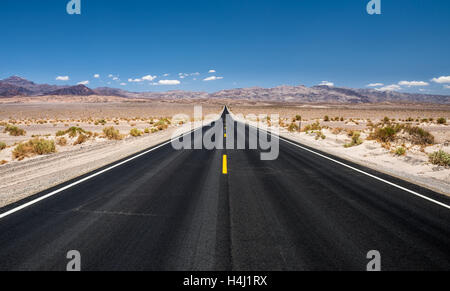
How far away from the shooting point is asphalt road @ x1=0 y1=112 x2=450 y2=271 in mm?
3182

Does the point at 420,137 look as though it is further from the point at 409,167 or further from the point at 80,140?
the point at 80,140

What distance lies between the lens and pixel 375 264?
3.14 m

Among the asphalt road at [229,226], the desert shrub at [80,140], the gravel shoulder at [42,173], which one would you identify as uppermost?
the desert shrub at [80,140]

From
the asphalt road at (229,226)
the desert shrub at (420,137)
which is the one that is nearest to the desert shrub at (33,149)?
the asphalt road at (229,226)

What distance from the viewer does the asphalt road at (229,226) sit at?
10.4 feet

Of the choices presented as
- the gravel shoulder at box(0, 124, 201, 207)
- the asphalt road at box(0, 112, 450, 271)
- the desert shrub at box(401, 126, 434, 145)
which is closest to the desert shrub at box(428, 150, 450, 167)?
the asphalt road at box(0, 112, 450, 271)

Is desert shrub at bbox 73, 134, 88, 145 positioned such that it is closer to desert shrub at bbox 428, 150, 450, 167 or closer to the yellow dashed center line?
the yellow dashed center line

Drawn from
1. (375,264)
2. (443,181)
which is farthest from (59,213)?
(443,181)

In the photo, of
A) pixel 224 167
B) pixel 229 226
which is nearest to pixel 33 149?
pixel 224 167

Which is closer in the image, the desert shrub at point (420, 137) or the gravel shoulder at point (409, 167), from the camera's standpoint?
the gravel shoulder at point (409, 167)

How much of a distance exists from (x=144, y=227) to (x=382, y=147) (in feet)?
43.2

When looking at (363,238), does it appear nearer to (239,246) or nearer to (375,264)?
(375,264)

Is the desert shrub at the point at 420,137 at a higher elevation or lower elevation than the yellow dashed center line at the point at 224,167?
higher

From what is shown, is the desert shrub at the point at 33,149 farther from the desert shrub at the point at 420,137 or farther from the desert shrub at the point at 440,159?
the desert shrub at the point at 420,137
